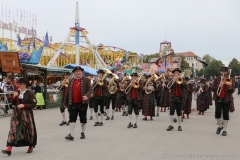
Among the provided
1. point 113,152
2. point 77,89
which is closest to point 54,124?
point 77,89

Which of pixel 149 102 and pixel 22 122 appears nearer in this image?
pixel 22 122

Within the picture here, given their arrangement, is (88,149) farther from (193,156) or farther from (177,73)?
(177,73)

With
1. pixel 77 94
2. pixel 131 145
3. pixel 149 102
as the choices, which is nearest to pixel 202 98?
pixel 149 102

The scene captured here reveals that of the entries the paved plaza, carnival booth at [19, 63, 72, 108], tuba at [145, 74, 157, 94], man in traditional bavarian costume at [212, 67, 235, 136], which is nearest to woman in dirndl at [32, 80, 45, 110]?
carnival booth at [19, 63, 72, 108]

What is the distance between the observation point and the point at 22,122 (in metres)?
6.61

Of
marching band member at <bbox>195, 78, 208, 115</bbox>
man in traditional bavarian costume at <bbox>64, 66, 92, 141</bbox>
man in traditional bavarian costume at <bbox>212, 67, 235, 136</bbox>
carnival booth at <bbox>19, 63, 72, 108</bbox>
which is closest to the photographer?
man in traditional bavarian costume at <bbox>64, 66, 92, 141</bbox>

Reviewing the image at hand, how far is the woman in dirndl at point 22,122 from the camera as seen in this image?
255 inches

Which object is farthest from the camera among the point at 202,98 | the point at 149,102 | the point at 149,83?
the point at 202,98

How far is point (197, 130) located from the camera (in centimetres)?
1025

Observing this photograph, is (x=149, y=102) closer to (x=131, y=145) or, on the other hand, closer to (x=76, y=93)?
(x=76, y=93)

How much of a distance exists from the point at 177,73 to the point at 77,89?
10.5ft

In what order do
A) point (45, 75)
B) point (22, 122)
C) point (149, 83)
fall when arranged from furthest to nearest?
point (45, 75), point (149, 83), point (22, 122)

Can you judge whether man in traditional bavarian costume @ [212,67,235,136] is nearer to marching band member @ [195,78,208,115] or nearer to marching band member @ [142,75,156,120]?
marching band member @ [142,75,156,120]

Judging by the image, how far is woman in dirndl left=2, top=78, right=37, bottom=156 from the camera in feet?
21.3
